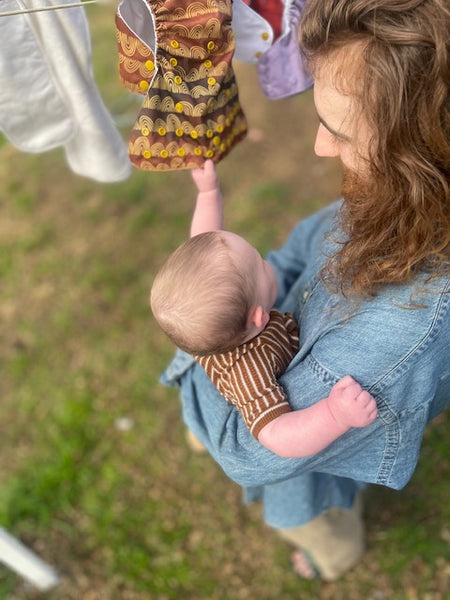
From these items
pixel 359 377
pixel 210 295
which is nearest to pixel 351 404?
pixel 359 377

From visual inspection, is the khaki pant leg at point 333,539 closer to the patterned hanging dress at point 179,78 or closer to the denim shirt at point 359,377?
the denim shirt at point 359,377

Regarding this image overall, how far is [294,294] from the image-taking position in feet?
5.56

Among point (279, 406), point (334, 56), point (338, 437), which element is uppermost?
point (334, 56)

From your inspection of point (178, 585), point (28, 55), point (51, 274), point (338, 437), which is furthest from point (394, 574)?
point (51, 274)

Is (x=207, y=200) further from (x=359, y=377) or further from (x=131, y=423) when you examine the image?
(x=131, y=423)

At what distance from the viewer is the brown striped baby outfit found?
52.6 inches

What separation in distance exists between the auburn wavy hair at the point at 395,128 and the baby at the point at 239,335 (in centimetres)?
24

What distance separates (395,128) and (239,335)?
58 cm

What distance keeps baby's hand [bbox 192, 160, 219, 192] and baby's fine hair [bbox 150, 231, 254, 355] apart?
0.70ft

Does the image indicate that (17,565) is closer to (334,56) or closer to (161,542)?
(161,542)

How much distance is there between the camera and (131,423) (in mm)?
2877

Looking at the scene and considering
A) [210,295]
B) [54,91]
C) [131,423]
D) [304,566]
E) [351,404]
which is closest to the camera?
[351,404]

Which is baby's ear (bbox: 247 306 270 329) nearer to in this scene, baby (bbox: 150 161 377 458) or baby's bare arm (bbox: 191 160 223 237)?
baby (bbox: 150 161 377 458)

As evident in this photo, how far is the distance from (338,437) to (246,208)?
8.38ft
